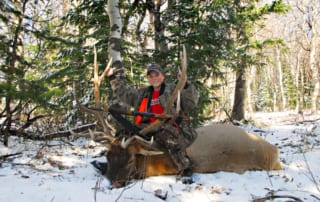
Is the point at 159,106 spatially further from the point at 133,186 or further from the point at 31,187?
the point at 31,187

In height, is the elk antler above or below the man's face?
below

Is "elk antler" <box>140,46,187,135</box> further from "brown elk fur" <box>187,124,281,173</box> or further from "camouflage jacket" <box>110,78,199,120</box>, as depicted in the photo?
"brown elk fur" <box>187,124,281,173</box>

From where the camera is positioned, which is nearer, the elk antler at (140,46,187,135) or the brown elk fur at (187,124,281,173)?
the elk antler at (140,46,187,135)

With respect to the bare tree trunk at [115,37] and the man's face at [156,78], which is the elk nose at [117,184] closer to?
the man's face at [156,78]

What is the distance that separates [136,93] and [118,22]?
2267 mm

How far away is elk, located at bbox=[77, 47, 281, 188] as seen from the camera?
4.54 meters

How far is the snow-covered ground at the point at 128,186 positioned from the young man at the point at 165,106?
41 centimetres

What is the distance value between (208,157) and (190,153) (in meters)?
0.31

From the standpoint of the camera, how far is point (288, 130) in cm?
976

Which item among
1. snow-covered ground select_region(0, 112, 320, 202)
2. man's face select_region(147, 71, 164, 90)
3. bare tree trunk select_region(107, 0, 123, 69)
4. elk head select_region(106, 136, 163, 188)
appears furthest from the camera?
bare tree trunk select_region(107, 0, 123, 69)

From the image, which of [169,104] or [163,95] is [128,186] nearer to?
[169,104]

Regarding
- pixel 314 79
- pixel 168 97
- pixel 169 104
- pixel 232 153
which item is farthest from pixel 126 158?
pixel 314 79

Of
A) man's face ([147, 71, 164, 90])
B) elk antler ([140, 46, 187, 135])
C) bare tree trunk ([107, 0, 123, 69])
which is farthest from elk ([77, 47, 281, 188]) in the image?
bare tree trunk ([107, 0, 123, 69])

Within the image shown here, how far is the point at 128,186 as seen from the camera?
4.19 m
